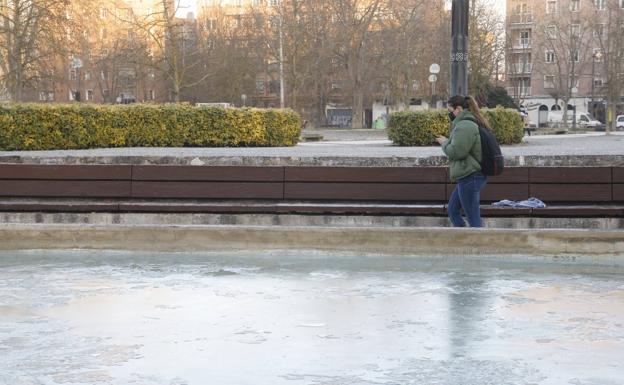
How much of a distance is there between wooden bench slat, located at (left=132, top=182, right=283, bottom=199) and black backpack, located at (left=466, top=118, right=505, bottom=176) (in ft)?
9.69

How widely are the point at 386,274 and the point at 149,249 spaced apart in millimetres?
2578

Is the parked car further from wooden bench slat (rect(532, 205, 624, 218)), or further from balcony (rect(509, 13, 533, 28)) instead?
wooden bench slat (rect(532, 205, 624, 218))

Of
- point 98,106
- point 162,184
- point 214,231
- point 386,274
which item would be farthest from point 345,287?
point 98,106

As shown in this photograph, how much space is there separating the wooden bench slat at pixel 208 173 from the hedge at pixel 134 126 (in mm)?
4437

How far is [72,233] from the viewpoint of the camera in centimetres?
952

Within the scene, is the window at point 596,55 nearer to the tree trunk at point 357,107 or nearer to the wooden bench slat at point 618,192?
the tree trunk at point 357,107

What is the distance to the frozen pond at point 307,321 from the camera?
4926 mm

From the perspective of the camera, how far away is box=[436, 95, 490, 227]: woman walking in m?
9.24

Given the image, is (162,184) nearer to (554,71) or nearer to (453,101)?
(453,101)

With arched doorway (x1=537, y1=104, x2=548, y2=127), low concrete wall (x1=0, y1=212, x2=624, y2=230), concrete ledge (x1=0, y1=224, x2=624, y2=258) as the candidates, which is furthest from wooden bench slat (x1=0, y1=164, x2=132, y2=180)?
arched doorway (x1=537, y1=104, x2=548, y2=127)

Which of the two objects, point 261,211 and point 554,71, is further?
point 554,71

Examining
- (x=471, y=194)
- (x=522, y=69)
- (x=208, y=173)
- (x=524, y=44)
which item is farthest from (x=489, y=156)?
(x=524, y=44)

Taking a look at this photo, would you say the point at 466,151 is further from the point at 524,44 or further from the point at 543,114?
the point at 543,114

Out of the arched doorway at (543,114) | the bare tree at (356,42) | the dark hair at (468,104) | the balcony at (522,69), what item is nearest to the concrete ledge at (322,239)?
the dark hair at (468,104)
